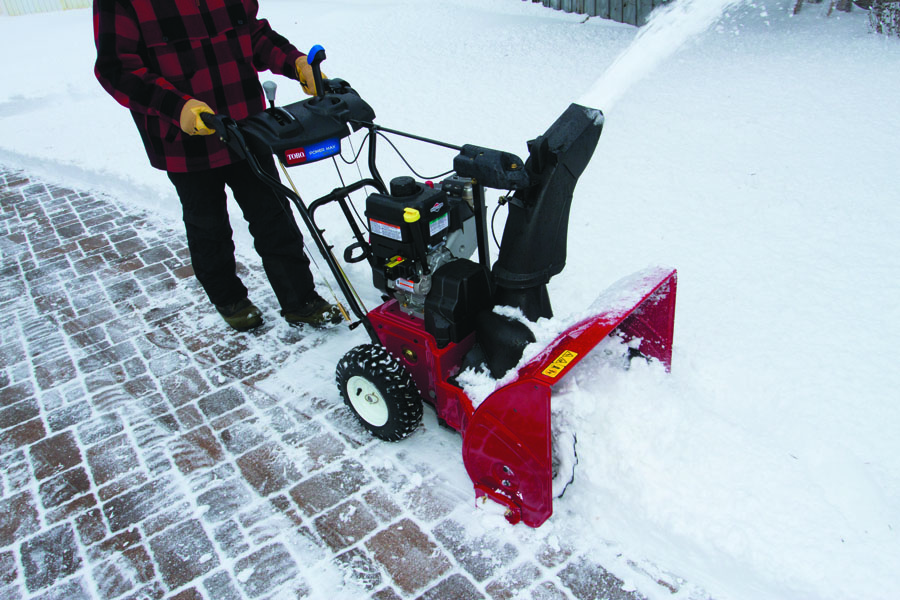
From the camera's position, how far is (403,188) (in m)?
2.61

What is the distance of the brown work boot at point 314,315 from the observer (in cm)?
383

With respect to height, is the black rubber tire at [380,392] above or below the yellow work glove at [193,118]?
below

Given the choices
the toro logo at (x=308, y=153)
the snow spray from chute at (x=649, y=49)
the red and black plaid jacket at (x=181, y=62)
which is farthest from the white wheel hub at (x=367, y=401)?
the snow spray from chute at (x=649, y=49)


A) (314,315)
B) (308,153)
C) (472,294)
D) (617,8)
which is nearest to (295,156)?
(308,153)

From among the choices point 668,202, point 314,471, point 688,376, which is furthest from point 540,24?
point 314,471

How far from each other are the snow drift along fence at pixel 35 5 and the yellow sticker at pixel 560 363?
53.3 ft

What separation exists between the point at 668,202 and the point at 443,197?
7.17 ft

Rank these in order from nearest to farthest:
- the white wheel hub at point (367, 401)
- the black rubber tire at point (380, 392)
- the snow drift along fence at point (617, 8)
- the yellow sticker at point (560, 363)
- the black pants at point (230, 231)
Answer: the yellow sticker at point (560, 363), the black rubber tire at point (380, 392), the white wheel hub at point (367, 401), the black pants at point (230, 231), the snow drift along fence at point (617, 8)

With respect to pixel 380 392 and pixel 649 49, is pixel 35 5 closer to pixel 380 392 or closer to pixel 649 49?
pixel 649 49

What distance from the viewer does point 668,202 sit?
4.32 m

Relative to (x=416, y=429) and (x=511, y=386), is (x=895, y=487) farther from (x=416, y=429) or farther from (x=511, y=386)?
(x=416, y=429)

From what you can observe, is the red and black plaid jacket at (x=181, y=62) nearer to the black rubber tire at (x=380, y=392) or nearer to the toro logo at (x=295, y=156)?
the toro logo at (x=295, y=156)

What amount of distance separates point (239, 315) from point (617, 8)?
5.76 m

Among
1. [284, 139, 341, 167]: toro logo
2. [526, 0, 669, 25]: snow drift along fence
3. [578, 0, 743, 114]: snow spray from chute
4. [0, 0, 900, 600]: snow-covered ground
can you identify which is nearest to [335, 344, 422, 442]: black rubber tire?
[0, 0, 900, 600]: snow-covered ground
